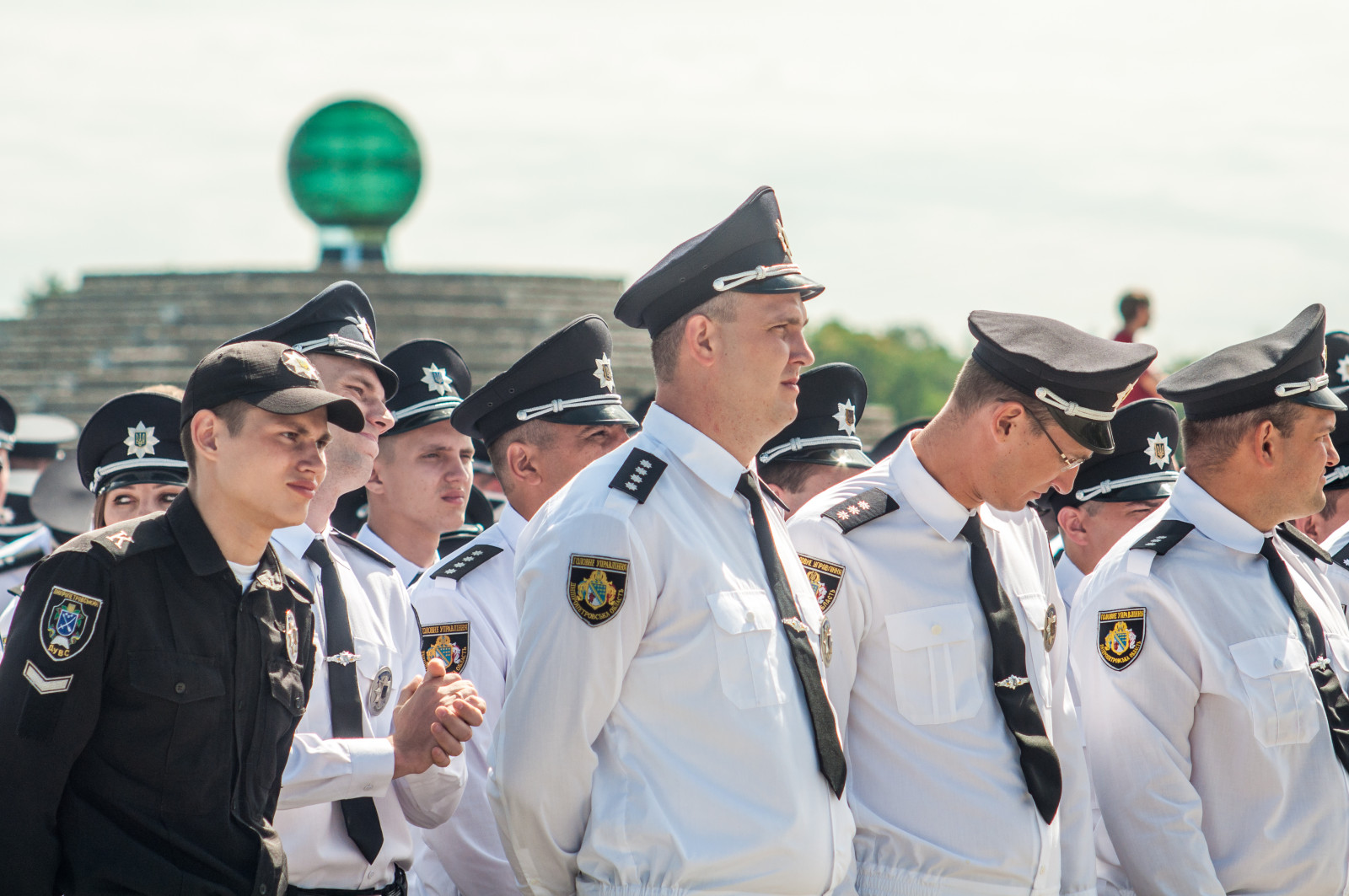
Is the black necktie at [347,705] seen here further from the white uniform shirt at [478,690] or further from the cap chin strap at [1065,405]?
the cap chin strap at [1065,405]

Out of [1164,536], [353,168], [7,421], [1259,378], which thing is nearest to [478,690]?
[1164,536]

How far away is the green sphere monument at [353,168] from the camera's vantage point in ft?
60.8

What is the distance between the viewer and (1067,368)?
11.3ft

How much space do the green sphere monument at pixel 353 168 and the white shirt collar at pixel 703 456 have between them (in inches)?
625

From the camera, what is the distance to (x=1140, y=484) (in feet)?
17.5

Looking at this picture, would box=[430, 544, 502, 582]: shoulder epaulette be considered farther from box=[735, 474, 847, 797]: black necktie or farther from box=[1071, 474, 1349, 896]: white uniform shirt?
box=[1071, 474, 1349, 896]: white uniform shirt

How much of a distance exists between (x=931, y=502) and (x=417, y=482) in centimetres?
219

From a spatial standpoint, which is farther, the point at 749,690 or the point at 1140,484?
the point at 1140,484

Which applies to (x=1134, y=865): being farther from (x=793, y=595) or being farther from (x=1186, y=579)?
(x=793, y=595)

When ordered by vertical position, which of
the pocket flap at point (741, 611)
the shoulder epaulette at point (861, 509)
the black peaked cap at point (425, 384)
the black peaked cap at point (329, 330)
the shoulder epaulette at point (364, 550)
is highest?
the black peaked cap at point (329, 330)

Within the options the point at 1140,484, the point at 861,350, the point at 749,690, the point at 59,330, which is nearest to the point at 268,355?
the point at 749,690

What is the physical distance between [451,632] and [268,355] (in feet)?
4.06

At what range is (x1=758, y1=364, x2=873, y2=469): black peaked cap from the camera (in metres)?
5.85

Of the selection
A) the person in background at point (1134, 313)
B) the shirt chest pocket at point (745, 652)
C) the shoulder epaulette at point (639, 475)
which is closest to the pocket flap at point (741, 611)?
the shirt chest pocket at point (745, 652)
